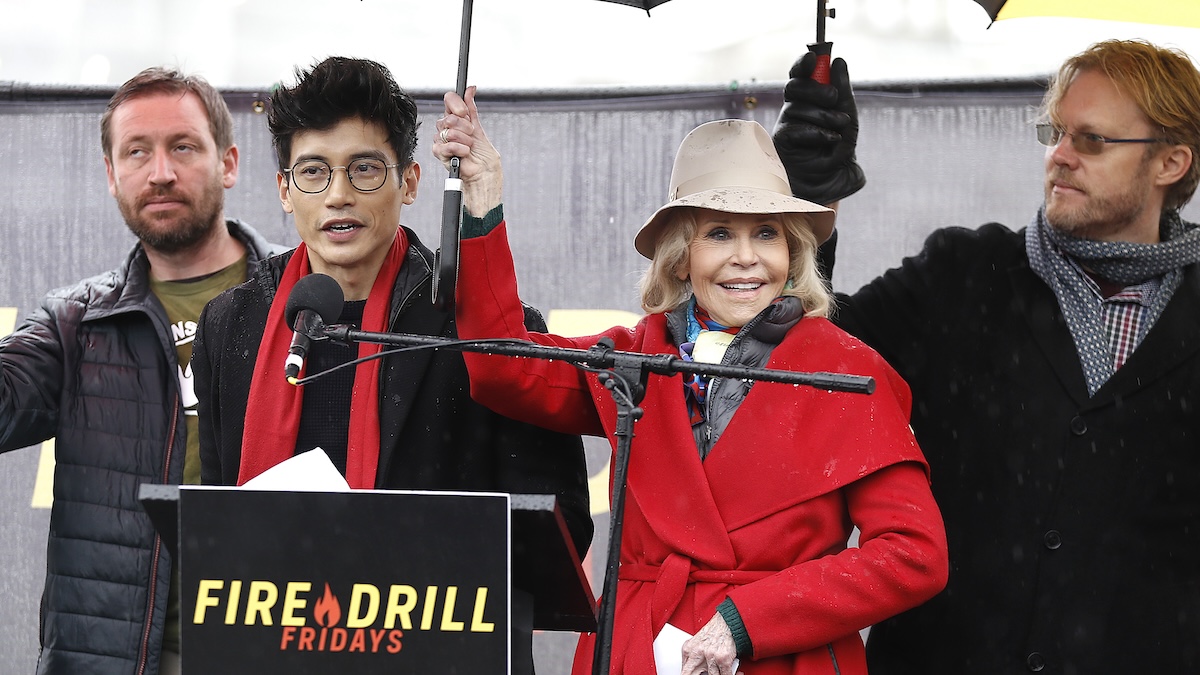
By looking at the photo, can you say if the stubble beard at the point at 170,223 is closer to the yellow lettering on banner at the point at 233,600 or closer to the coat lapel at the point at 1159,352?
the yellow lettering on banner at the point at 233,600

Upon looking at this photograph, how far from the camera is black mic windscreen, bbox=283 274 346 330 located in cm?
212

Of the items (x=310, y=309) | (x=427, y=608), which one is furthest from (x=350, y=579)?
(x=310, y=309)

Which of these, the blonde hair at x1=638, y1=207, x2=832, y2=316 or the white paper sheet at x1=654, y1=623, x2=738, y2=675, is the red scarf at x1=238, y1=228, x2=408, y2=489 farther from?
the white paper sheet at x1=654, y1=623, x2=738, y2=675

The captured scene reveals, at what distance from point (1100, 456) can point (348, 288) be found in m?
1.70

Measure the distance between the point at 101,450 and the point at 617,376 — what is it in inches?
79.5

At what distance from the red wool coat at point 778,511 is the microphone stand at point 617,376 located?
1.64 ft

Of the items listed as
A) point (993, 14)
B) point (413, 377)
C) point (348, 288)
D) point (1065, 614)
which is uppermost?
point (993, 14)

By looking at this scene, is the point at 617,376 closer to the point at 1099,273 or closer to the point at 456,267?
the point at 456,267

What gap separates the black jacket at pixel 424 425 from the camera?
2.82m

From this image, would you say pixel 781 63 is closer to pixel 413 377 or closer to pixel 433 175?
pixel 433 175

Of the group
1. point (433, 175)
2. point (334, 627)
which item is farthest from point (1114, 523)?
point (433, 175)

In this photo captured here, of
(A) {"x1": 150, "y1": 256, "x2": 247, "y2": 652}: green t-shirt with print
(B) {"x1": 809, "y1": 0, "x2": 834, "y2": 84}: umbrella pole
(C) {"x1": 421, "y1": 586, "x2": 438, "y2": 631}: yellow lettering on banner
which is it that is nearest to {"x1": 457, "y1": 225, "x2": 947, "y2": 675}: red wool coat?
(C) {"x1": 421, "y1": 586, "x2": 438, "y2": 631}: yellow lettering on banner

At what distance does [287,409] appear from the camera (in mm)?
2811

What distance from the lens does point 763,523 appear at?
8.05 ft
